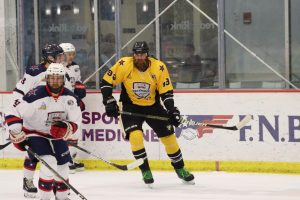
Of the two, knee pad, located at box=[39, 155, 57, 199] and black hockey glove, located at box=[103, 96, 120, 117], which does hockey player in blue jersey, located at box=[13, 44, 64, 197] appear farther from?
knee pad, located at box=[39, 155, 57, 199]

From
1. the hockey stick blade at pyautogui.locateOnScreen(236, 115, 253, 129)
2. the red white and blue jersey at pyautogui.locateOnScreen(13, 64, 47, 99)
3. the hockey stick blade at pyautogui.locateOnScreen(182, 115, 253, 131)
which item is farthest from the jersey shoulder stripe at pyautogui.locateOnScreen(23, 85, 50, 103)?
the hockey stick blade at pyautogui.locateOnScreen(236, 115, 253, 129)

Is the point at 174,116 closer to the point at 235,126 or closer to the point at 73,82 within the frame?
the point at 235,126

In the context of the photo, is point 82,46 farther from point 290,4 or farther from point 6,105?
point 290,4

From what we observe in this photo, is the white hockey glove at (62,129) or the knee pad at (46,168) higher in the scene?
the white hockey glove at (62,129)

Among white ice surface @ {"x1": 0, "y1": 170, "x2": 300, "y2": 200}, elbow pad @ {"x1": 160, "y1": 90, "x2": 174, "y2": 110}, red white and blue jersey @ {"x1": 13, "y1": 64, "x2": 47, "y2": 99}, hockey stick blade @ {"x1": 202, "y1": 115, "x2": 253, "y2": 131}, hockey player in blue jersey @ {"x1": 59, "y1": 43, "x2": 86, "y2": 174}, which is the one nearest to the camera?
white ice surface @ {"x1": 0, "y1": 170, "x2": 300, "y2": 200}

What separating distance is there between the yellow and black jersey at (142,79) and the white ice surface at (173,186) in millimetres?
708

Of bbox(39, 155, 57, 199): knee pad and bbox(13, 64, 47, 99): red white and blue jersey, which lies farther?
bbox(13, 64, 47, 99): red white and blue jersey

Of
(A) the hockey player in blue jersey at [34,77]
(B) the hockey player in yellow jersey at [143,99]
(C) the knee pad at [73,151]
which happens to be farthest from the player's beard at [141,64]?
(C) the knee pad at [73,151]

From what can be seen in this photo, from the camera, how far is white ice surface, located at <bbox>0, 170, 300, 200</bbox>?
6.52 m

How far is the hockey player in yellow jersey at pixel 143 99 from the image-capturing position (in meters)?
6.94

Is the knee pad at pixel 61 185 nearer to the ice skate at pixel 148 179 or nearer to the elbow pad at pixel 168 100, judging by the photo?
the ice skate at pixel 148 179

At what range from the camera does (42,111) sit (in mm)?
5785

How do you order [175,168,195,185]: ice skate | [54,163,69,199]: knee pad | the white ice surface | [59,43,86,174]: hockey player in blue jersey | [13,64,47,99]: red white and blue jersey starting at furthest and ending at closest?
[59,43,86,174]: hockey player in blue jersey, [175,168,195,185]: ice skate, [13,64,47,99]: red white and blue jersey, the white ice surface, [54,163,69,199]: knee pad

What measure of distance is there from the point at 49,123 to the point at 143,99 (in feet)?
4.56
